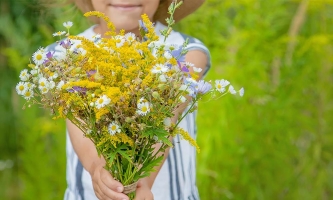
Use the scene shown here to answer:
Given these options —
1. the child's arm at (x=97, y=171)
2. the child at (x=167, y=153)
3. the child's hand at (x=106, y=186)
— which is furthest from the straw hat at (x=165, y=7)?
the child's hand at (x=106, y=186)

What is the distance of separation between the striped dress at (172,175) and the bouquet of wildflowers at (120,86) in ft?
1.46

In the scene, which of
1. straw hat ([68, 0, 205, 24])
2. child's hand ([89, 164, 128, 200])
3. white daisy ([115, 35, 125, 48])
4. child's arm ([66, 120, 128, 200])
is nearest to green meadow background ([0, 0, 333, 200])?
straw hat ([68, 0, 205, 24])

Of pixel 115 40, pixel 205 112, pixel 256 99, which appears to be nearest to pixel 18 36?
pixel 205 112

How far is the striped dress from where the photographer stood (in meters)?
1.27

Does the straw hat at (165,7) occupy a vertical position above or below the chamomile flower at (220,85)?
above

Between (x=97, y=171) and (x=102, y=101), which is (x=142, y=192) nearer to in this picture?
(x=97, y=171)

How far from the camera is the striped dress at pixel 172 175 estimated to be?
1271 millimetres

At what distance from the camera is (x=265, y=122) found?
1915 millimetres

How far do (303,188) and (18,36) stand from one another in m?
1.20

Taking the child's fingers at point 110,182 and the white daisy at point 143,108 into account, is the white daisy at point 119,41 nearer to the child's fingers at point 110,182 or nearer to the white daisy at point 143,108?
the white daisy at point 143,108

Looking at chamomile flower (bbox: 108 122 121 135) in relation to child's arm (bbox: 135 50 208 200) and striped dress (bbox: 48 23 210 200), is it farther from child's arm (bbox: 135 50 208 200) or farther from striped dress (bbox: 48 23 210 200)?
striped dress (bbox: 48 23 210 200)

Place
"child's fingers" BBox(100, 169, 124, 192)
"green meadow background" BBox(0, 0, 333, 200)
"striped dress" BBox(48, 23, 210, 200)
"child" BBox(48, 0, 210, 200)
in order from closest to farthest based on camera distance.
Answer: "child's fingers" BBox(100, 169, 124, 192)
"child" BBox(48, 0, 210, 200)
"striped dress" BBox(48, 23, 210, 200)
"green meadow background" BBox(0, 0, 333, 200)

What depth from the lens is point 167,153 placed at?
1087mm

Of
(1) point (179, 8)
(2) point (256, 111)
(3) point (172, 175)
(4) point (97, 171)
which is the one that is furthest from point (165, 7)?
(2) point (256, 111)
